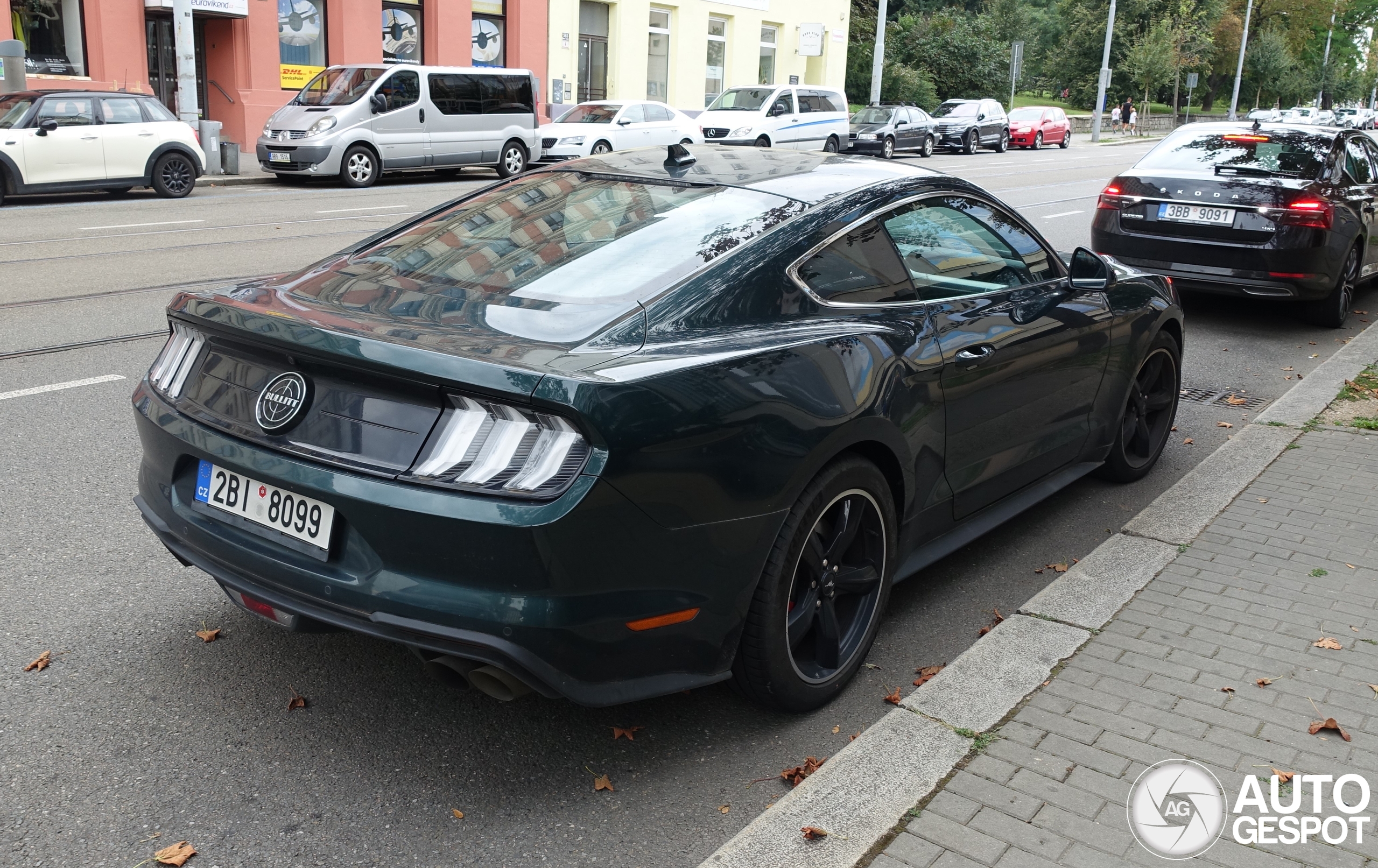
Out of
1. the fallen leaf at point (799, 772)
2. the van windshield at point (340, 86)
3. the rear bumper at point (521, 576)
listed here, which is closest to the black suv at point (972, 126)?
the van windshield at point (340, 86)

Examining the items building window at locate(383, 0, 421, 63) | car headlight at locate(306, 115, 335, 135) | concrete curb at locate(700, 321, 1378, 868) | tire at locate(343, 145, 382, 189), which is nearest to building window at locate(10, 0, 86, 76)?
tire at locate(343, 145, 382, 189)

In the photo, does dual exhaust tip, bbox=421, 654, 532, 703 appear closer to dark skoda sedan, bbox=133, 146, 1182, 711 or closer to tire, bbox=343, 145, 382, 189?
dark skoda sedan, bbox=133, 146, 1182, 711

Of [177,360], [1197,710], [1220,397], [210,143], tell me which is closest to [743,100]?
[210,143]

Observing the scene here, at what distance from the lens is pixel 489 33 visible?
30812 millimetres

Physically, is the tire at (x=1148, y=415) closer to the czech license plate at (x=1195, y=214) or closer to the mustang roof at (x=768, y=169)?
the mustang roof at (x=768, y=169)

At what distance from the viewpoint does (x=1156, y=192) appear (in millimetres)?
9672

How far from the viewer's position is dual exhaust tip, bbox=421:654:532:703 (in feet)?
9.61

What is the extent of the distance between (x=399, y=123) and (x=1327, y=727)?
19.9 m

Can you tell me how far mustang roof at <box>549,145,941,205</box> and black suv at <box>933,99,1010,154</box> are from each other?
34647 millimetres

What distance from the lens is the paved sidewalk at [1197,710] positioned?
2.94 metres

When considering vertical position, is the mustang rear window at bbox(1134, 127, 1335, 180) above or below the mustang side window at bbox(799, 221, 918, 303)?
above

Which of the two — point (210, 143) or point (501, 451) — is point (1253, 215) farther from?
Answer: point (210, 143)

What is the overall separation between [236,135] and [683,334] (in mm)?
25161

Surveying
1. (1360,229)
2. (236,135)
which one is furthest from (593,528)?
(236,135)
